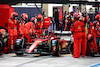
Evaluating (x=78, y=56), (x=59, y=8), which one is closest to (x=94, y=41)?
(x=78, y=56)

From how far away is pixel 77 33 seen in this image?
35.2 feet

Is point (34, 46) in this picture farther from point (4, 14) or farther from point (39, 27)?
point (4, 14)

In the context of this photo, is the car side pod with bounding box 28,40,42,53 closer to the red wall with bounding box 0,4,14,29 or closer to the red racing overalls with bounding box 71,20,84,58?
the red racing overalls with bounding box 71,20,84,58

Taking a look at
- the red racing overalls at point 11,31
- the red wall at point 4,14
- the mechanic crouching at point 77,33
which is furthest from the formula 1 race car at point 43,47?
the red wall at point 4,14

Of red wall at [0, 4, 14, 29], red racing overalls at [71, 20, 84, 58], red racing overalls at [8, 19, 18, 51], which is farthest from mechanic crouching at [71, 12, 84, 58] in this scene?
red wall at [0, 4, 14, 29]

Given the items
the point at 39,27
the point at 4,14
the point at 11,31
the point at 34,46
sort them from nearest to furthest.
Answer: the point at 34,46 → the point at 11,31 → the point at 39,27 → the point at 4,14

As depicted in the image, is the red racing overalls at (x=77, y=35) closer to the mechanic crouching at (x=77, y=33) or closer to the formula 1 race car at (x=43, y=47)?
the mechanic crouching at (x=77, y=33)

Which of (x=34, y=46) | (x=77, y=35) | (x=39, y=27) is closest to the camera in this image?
(x=77, y=35)

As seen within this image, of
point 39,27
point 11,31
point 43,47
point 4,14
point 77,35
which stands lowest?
point 43,47

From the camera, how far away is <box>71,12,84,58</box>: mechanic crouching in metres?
10.7

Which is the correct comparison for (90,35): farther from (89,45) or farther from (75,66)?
(75,66)

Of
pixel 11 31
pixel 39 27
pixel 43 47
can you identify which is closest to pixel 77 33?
pixel 43 47

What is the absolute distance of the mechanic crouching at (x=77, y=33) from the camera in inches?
421

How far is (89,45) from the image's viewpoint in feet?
36.9
